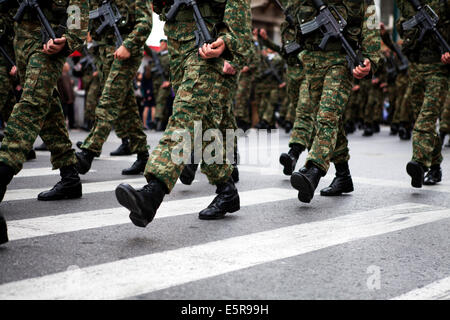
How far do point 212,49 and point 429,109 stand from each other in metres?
2.87

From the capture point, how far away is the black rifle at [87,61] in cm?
1222

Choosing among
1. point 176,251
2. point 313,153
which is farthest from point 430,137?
point 176,251

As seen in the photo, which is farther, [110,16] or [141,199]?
[110,16]

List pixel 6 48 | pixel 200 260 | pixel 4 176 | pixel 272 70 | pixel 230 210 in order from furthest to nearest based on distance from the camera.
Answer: pixel 272 70
pixel 6 48
pixel 230 210
pixel 4 176
pixel 200 260

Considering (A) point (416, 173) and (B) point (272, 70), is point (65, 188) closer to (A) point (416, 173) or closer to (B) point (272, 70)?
(A) point (416, 173)

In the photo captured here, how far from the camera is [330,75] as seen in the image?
4.77 metres

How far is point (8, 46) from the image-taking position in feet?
17.0

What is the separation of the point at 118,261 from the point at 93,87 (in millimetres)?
8377

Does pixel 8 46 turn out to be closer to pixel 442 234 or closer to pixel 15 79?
pixel 15 79

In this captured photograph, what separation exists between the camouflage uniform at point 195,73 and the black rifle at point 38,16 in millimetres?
825

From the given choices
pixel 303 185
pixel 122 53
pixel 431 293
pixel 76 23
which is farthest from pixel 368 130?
pixel 431 293

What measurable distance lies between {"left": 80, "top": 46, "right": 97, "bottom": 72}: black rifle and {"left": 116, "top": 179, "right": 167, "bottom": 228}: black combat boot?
9.23m

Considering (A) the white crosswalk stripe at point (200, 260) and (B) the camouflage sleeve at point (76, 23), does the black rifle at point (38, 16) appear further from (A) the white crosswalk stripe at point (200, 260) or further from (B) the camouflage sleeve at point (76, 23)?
(A) the white crosswalk stripe at point (200, 260)
